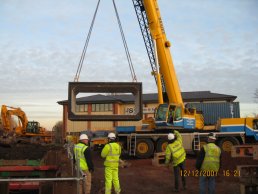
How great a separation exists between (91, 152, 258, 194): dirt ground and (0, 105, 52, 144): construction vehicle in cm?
1479

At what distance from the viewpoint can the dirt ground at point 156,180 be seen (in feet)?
32.1

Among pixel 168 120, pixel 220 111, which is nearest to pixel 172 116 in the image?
pixel 168 120

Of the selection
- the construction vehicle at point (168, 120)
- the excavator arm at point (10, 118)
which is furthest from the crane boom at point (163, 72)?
the excavator arm at point (10, 118)

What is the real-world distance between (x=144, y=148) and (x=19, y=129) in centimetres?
1577

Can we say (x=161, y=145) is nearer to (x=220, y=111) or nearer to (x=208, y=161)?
(x=208, y=161)

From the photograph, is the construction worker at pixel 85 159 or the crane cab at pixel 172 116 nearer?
the construction worker at pixel 85 159

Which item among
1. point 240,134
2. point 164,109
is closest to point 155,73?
point 164,109

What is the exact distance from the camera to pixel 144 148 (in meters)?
18.1

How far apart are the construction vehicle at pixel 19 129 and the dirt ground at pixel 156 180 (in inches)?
582

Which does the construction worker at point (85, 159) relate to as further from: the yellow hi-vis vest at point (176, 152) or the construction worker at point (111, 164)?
the yellow hi-vis vest at point (176, 152)

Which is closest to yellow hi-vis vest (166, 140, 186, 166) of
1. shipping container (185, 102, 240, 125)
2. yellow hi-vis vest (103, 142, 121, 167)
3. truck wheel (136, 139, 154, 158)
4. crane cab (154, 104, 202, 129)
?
yellow hi-vis vest (103, 142, 121, 167)

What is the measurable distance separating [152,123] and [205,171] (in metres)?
11.2

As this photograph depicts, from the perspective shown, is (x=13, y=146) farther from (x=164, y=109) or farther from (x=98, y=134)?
(x=164, y=109)

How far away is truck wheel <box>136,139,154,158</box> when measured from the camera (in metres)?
18.0
